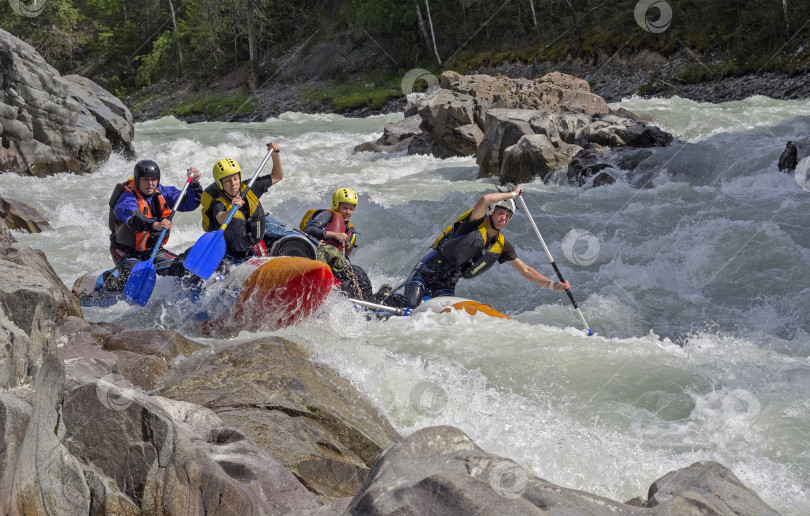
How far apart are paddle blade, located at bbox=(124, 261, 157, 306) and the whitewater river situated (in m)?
0.13

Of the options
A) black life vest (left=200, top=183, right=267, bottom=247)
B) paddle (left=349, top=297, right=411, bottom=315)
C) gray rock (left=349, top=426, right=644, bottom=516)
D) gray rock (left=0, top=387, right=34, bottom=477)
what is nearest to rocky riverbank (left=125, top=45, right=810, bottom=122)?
paddle (left=349, top=297, right=411, bottom=315)

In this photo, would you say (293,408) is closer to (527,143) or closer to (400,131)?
(527,143)

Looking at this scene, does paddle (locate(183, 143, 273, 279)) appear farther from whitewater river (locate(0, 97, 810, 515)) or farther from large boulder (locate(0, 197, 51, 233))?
large boulder (locate(0, 197, 51, 233))

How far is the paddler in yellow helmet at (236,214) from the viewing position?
6.77m

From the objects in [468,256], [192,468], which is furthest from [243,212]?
[192,468]

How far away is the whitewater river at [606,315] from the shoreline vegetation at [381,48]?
23.1 ft

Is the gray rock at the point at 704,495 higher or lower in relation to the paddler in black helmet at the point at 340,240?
higher

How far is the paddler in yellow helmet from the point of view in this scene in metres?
6.77

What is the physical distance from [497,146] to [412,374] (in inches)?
364

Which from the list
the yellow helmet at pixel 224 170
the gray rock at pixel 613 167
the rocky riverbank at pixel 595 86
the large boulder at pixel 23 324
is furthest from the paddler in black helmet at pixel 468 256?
the rocky riverbank at pixel 595 86

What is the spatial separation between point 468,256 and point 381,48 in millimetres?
32109

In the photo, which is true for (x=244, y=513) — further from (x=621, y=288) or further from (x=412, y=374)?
(x=621, y=288)

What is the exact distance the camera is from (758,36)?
69.6 ft

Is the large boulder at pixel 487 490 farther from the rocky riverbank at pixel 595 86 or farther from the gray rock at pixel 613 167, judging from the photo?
the rocky riverbank at pixel 595 86
